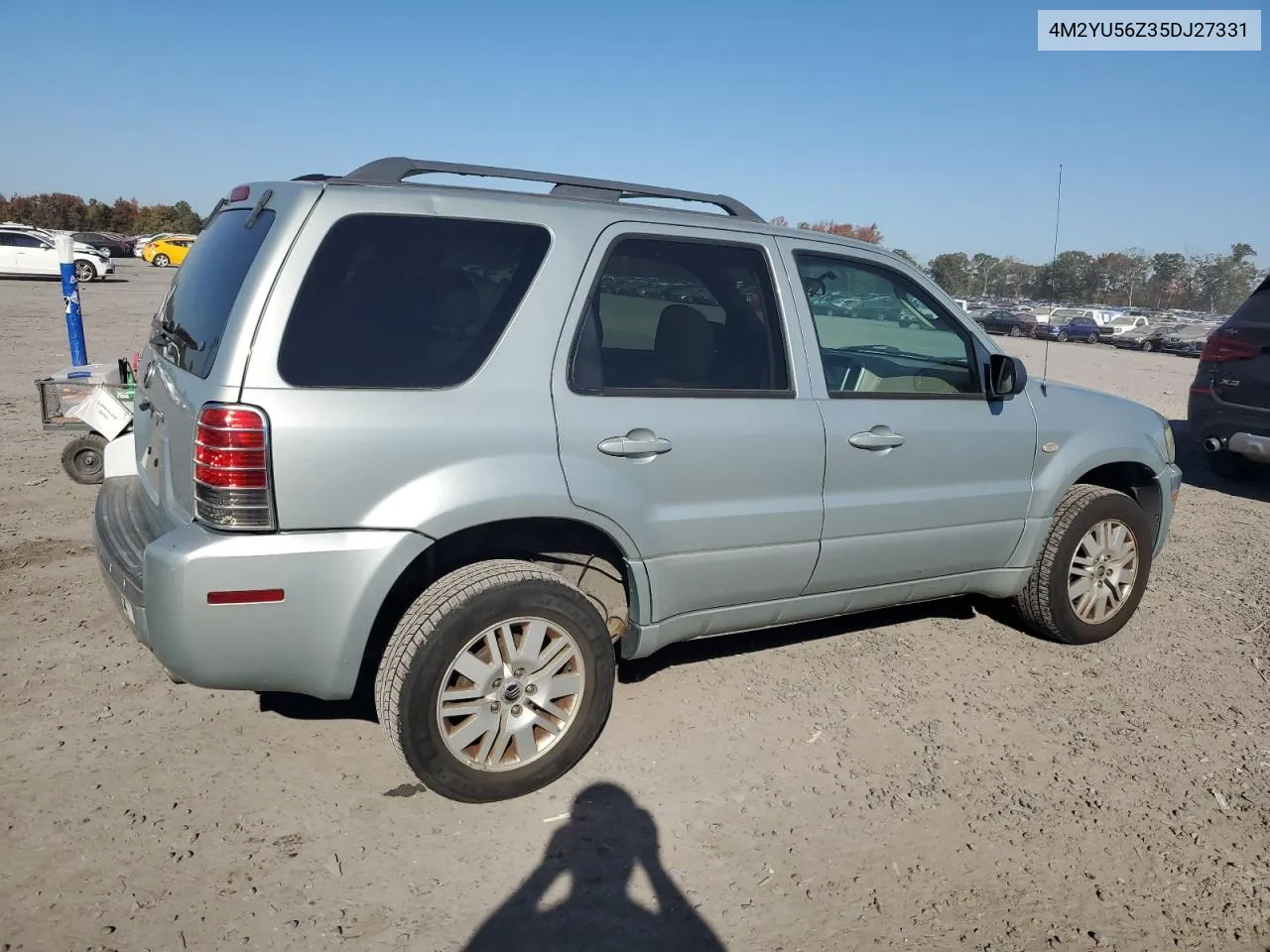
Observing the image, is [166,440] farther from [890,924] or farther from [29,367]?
[29,367]

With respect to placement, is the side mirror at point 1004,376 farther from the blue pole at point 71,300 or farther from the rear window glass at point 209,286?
the blue pole at point 71,300

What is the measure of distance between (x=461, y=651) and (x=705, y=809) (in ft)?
3.22

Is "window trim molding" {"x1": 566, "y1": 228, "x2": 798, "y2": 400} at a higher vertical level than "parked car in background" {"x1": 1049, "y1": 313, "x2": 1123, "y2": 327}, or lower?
lower

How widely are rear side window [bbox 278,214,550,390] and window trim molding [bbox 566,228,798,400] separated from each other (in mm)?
221

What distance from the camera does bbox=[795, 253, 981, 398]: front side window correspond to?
3.87 m

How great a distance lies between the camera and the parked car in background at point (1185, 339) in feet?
113

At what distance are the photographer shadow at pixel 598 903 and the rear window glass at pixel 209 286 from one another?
1.79 meters

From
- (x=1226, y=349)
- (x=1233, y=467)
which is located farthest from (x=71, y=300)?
(x=1233, y=467)

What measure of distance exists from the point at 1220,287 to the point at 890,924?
206ft

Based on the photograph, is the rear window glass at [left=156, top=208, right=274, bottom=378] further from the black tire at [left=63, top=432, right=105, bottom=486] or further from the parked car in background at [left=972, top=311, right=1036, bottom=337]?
the parked car in background at [left=972, top=311, right=1036, bottom=337]

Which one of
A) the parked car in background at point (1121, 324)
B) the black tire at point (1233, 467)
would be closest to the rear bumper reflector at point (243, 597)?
the black tire at point (1233, 467)

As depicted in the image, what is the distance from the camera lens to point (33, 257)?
30.1 meters

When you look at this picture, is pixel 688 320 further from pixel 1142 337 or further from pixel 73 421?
pixel 1142 337

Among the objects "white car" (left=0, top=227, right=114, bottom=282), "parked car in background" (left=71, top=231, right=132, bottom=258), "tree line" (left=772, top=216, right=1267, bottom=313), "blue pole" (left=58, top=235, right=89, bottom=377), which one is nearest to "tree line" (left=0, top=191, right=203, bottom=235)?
"parked car in background" (left=71, top=231, right=132, bottom=258)
